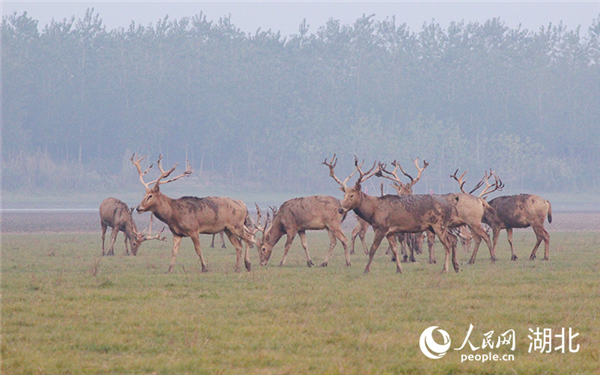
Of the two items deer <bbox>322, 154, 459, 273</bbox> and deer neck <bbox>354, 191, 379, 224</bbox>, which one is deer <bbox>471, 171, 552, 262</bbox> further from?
deer neck <bbox>354, 191, 379, 224</bbox>

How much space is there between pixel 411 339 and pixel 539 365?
5.59 feet

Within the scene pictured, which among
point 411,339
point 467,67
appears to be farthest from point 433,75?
point 411,339

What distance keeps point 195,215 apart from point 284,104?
264 feet

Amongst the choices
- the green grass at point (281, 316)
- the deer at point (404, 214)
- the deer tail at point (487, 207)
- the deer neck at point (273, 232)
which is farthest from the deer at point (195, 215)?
the deer tail at point (487, 207)

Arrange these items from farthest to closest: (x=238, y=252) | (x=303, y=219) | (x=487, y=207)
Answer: (x=487, y=207), (x=303, y=219), (x=238, y=252)

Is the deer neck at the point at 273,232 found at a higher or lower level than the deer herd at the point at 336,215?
lower

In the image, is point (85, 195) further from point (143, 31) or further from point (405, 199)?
point (405, 199)

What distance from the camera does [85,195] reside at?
7725 cm

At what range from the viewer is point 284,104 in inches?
3821

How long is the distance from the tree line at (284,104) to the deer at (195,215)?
66.0 m

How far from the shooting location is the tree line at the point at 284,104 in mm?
90562

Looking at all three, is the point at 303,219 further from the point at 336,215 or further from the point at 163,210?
the point at 163,210

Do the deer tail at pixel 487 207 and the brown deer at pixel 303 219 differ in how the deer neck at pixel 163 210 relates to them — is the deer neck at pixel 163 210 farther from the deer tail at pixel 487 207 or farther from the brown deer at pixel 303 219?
the deer tail at pixel 487 207

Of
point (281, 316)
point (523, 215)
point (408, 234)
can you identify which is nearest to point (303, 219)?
point (408, 234)
